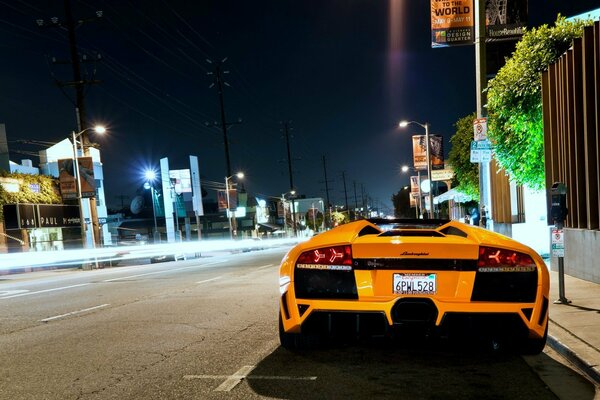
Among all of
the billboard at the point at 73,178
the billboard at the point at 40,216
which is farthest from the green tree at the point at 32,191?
the billboard at the point at 73,178

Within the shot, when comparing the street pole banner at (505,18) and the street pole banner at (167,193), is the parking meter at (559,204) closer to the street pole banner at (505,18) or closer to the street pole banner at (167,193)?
the street pole banner at (505,18)

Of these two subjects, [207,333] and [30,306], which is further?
[30,306]

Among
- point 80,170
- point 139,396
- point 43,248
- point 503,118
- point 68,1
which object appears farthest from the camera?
point 43,248

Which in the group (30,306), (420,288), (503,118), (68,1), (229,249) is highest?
(68,1)

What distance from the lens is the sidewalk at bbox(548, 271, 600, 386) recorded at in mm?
4828

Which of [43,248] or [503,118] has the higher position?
[503,118]

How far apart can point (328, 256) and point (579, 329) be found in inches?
132

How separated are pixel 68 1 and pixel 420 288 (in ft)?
101

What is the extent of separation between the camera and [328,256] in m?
4.65

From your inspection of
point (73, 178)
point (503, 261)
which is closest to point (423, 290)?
point (503, 261)

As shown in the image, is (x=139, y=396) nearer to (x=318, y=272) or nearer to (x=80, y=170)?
(x=318, y=272)

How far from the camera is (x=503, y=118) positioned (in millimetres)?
12547

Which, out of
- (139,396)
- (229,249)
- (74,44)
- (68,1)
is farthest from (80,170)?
(139,396)

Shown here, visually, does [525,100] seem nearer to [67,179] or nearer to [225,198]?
[67,179]
